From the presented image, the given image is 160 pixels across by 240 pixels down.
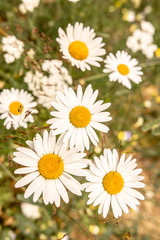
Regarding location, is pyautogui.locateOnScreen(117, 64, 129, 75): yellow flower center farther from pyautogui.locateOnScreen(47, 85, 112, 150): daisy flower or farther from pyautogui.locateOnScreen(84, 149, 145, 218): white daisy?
pyautogui.locateOnScreen(84, 149, 145, 218): white daisy

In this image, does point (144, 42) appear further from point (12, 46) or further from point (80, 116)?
point (80, 116)

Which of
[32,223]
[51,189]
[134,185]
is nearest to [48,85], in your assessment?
[51,189]

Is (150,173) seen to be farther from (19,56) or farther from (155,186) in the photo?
(19,56)

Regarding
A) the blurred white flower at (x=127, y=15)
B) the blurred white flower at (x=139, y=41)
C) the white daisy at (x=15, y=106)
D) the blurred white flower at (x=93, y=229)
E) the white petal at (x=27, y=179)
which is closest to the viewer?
the white petal at (x=27, y=179)

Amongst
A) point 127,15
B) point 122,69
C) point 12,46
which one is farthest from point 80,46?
point 127,15

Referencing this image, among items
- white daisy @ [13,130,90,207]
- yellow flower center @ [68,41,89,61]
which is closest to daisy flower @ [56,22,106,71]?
yellow flower center @ [68,41,89,61]

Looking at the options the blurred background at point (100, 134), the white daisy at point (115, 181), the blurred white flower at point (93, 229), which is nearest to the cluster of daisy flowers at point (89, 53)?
the blurred background at point (100, 134)

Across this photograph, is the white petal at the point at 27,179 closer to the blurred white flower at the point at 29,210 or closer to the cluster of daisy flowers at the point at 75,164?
the cluster of daisy flowers at the point at 75,164
